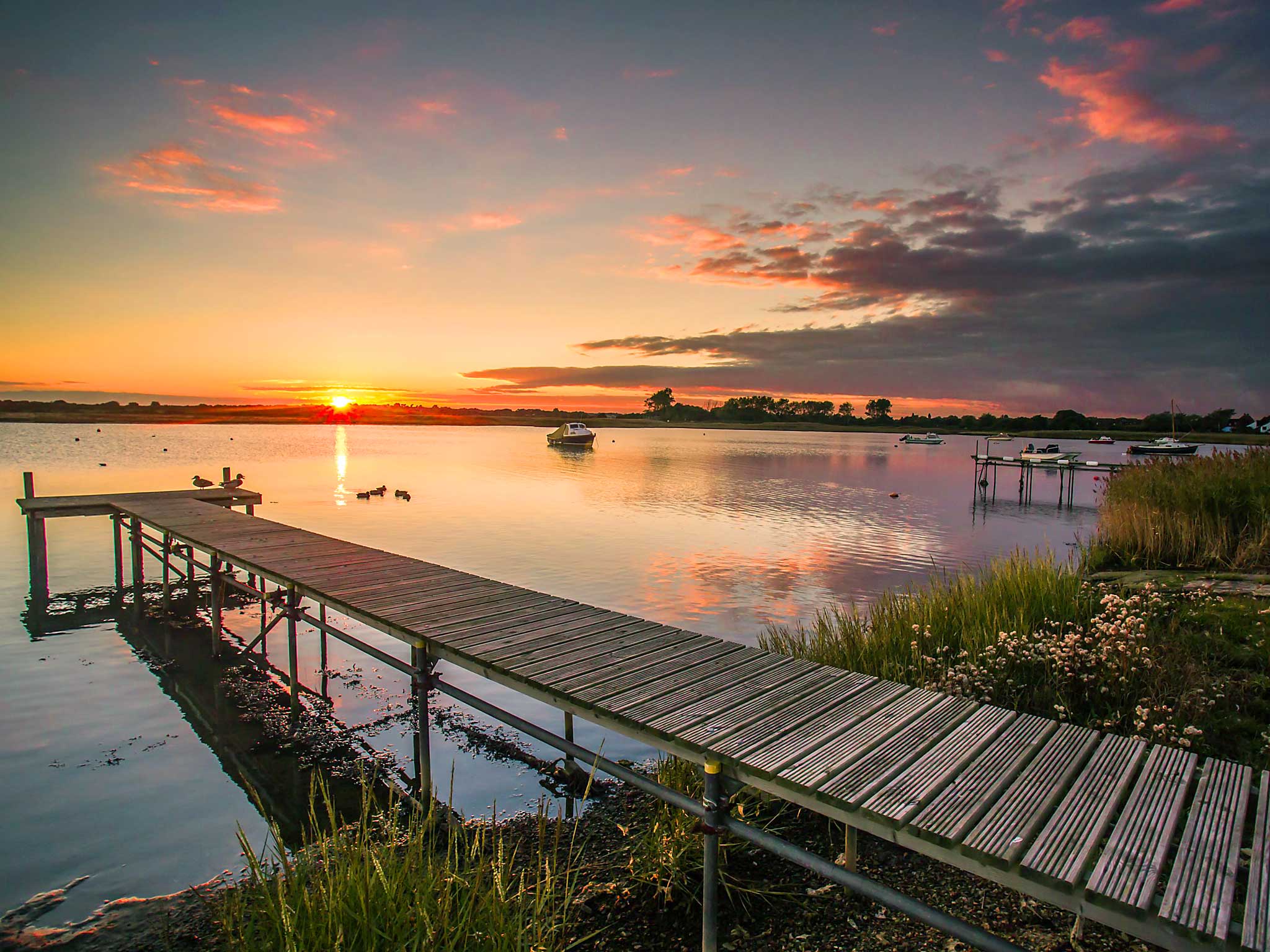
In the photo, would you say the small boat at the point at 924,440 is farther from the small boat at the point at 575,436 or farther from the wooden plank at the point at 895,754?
the wooden plank at the point at 895,754

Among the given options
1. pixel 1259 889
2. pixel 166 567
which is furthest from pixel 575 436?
pixel 1259 889

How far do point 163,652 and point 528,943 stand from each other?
9.95 meters

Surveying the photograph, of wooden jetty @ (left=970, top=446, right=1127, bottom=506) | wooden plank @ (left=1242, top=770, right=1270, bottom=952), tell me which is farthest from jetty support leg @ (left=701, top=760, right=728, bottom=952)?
wooden jetty @ (left=970, top=446, right=1127, bottom=506)

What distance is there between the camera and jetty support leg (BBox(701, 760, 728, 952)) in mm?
3568

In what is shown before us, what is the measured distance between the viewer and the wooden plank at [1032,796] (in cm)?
278

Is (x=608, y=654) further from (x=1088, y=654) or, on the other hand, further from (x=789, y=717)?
(x=1088, y=654)

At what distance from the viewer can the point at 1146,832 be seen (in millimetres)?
2814

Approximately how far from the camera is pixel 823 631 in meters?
7.69

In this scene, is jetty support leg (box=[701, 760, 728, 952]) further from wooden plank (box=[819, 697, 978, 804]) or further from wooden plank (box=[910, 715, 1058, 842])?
wooden plank (box=[910, 715, 1058, 842])

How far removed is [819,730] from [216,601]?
9.43m

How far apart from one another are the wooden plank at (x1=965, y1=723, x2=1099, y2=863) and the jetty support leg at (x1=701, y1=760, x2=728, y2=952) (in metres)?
1.20

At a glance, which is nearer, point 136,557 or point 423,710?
point 423,710

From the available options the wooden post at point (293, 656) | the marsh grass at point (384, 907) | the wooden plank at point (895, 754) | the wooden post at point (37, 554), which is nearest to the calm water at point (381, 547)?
the wooden post at point (37, 554)

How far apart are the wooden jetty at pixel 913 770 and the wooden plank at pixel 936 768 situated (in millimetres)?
11
